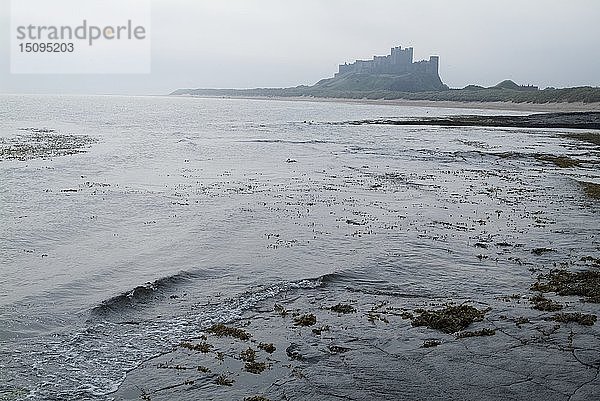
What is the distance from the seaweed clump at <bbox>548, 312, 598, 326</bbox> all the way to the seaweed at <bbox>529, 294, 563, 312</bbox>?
289 millimetres

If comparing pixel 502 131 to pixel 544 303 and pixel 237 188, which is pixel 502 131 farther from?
pixel 544 303

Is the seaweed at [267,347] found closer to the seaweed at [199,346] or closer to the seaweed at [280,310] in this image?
the seaweed at [199,346]

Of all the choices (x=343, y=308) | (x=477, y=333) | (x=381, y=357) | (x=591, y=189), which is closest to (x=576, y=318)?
(x=477, y=333)

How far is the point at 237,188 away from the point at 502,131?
1912 inches

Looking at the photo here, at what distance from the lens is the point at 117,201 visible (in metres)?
21.6

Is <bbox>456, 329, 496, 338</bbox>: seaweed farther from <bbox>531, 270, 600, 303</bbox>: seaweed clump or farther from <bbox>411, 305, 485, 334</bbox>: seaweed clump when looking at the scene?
<bbox>531, 270, 600, 303</bbox>: seaweed clump

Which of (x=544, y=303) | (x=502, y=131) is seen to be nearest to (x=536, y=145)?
(x=502, y=131)

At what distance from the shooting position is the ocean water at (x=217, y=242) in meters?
9.45

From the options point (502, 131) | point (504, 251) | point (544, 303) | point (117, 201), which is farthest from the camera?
point (502, 131)

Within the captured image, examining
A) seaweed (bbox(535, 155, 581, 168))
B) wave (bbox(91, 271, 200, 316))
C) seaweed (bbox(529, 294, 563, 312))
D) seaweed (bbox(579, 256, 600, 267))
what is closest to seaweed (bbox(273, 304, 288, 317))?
wave (bbox(91, 271, 200, 316))

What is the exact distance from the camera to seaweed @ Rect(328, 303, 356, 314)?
410 inches

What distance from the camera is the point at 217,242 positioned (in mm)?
15820

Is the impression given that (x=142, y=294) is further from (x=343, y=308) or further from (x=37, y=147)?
(x=37, y=147)

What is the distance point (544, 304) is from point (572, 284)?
170 centimetres
